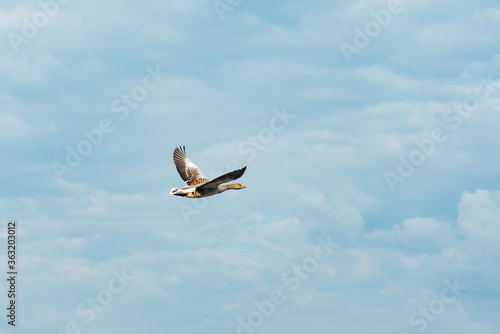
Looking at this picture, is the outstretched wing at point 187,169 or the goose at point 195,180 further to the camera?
the outstretched wing at point 187,169

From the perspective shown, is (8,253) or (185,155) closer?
(8,253)

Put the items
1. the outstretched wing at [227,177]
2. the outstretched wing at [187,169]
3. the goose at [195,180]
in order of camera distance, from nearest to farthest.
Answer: the outstretched wing at [227,177]
the goose at [195,180]
the outstretched wing at [187,169]

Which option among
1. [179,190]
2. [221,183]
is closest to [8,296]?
[179,190]

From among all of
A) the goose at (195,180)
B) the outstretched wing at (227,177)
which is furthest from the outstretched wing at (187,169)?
the outstretched wing at (227,177)

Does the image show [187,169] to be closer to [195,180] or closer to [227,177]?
[195,180]

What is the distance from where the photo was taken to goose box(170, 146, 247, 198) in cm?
5125

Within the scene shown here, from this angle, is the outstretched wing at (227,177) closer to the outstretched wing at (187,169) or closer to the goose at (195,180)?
the goose at (195,180)

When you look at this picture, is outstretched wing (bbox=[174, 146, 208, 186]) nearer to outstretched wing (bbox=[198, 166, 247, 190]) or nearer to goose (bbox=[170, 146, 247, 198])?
goose (bbox=[170, 146, 247, 198])

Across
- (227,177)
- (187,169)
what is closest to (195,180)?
(187,169)

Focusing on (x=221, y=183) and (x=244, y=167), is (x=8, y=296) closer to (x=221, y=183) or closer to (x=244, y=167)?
(x=221, y=183)

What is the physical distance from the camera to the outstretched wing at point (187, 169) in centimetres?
6500

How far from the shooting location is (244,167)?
46.8 metres

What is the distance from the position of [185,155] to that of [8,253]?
A: 2097 cm

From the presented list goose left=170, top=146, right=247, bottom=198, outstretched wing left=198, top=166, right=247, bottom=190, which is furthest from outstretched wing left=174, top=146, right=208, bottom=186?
outstretched wing left=198, top=166, right=247, bottom=190
